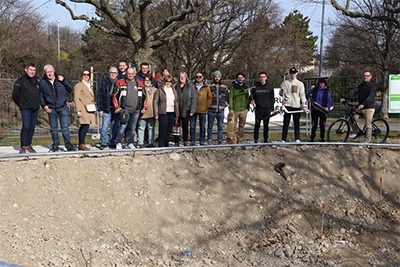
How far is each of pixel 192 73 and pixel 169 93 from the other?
16.8m

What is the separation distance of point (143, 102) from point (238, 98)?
2.46 m

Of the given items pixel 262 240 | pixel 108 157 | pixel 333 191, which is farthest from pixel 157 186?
pixel 333 191

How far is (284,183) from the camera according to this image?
8.73m

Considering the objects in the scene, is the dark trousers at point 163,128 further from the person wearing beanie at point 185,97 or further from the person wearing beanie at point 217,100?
the person wearing beanie at point 217,100

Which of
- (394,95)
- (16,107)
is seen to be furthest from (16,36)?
(394,95)

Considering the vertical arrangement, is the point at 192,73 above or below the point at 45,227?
above

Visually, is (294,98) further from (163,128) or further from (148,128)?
(148,128)

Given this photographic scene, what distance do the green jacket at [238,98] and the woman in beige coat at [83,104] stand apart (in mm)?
3487

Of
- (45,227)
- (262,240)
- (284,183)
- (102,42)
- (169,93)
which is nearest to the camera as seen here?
(45,227)

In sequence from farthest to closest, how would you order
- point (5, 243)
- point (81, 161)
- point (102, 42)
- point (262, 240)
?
point (102, 42)
point (81, 161)
point (262, 240)
point (5, 243)

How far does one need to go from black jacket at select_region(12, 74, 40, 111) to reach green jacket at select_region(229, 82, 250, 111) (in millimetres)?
4707

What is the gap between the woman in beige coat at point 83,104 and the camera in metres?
9.35

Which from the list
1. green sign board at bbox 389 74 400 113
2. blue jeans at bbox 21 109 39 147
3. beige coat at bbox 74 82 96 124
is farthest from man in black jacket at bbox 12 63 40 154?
green sign board at bbox 389 74 400 113

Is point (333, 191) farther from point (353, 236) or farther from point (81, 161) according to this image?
point (81, 161)
